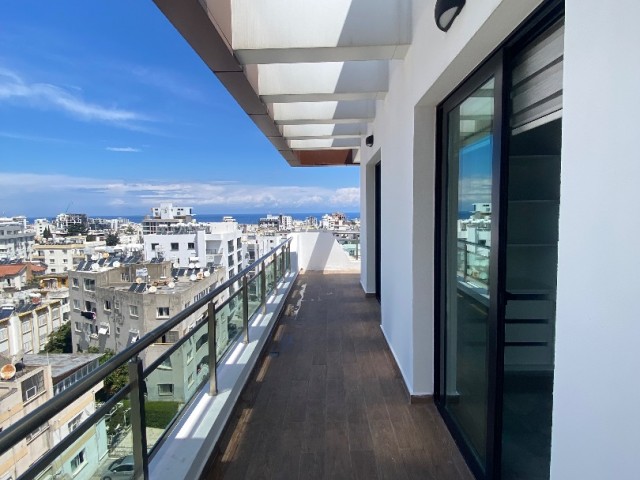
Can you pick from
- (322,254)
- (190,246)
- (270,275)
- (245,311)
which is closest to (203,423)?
(245,311)

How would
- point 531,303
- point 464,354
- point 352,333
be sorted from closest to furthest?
1. point 531,303
2. point 464,354
3. point 352,333

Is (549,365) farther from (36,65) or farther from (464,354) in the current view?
(36,65)

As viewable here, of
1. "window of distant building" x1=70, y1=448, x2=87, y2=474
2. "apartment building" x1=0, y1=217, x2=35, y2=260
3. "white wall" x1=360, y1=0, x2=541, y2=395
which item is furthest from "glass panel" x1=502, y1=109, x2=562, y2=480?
"apartment building" x1=0, y1=217, x2=35, y2=260

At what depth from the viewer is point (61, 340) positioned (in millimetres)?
5543

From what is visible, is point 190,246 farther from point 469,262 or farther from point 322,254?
point 469,262

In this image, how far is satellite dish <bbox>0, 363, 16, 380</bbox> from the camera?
1538 mm

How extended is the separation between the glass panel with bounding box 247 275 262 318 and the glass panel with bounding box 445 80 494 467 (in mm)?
2121

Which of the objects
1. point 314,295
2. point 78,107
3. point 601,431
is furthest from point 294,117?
point 78,107

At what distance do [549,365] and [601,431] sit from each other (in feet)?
2.11

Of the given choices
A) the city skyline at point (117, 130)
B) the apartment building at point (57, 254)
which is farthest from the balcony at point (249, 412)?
the city skyline at point (117, 130)

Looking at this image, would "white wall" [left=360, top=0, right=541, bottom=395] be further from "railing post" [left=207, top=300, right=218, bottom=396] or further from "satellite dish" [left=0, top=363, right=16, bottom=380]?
"satellite dish" [left=0, top=363, right=16, bottom=380]

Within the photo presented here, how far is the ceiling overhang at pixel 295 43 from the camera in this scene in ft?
7.04

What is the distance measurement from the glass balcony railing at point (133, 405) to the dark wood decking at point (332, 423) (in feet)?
1.40

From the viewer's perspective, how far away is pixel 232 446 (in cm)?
213
